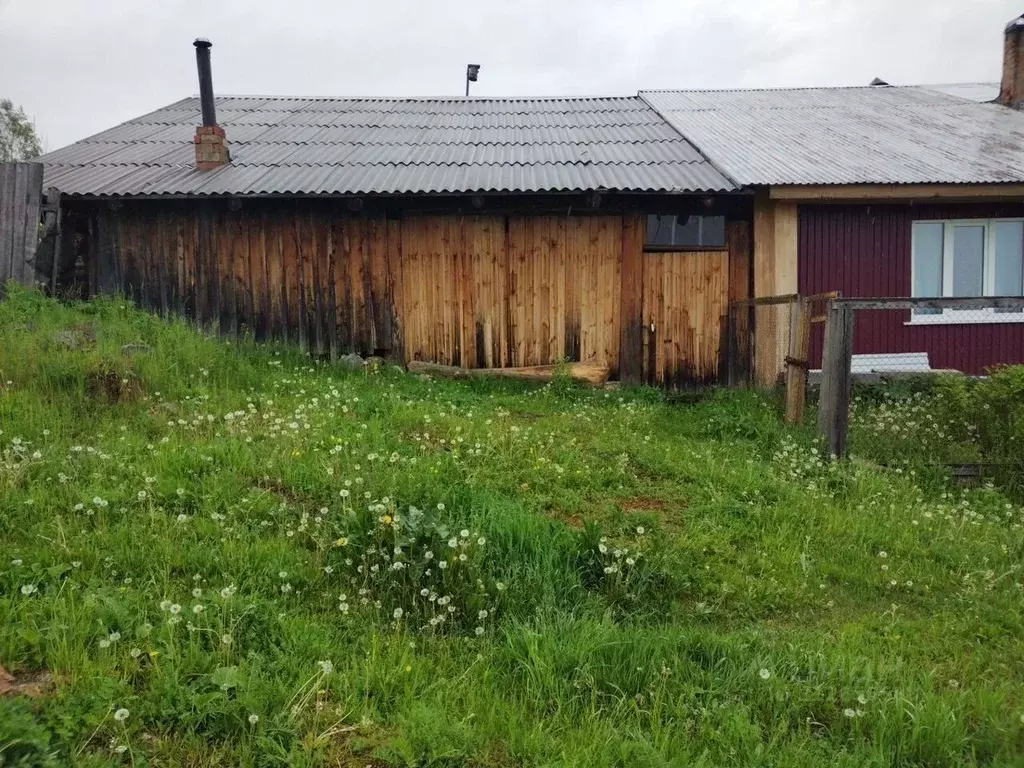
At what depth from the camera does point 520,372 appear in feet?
29.9

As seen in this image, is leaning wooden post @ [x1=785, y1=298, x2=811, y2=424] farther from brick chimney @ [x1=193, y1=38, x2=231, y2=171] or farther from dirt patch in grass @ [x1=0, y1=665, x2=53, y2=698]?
brick chimney @ [x1=193, y1=38, x2=231, y2=171]

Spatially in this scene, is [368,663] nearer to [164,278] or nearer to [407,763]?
[407,763]

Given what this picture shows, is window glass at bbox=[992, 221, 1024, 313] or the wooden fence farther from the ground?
window glass at bbox=[992, 221, 1024, 313]

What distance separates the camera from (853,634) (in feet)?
11.1

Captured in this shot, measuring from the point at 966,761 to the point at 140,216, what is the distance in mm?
10512

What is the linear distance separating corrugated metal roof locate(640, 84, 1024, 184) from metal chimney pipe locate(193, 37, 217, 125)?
749 centimetres

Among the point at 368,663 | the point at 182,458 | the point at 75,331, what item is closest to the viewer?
the point at 368,663

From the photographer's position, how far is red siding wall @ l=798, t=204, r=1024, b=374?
9.41m

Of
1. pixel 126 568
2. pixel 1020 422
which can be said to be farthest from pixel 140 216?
pixel 1020 422

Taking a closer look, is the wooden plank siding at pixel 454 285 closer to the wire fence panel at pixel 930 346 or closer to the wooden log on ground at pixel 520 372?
the wooden log on ground at pixel 520 372

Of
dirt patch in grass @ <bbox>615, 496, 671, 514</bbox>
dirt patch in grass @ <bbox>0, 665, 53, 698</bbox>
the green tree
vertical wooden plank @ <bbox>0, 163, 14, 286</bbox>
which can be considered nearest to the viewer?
dirt patch in grass @ <bbox>0, 665, 53, 698</bbox>

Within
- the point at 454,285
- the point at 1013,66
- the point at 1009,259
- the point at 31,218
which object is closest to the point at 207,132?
the point at 31,218

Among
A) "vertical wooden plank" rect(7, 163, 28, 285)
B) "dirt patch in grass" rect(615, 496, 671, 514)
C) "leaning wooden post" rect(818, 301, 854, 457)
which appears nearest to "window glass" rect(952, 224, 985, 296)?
"leaning wooden post" rect(818, 301, 854, 457)

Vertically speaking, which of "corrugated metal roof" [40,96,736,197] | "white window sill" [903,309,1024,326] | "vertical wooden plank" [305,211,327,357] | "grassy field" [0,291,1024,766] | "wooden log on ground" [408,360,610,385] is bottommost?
"grassy field" [0,291,1024,766]
